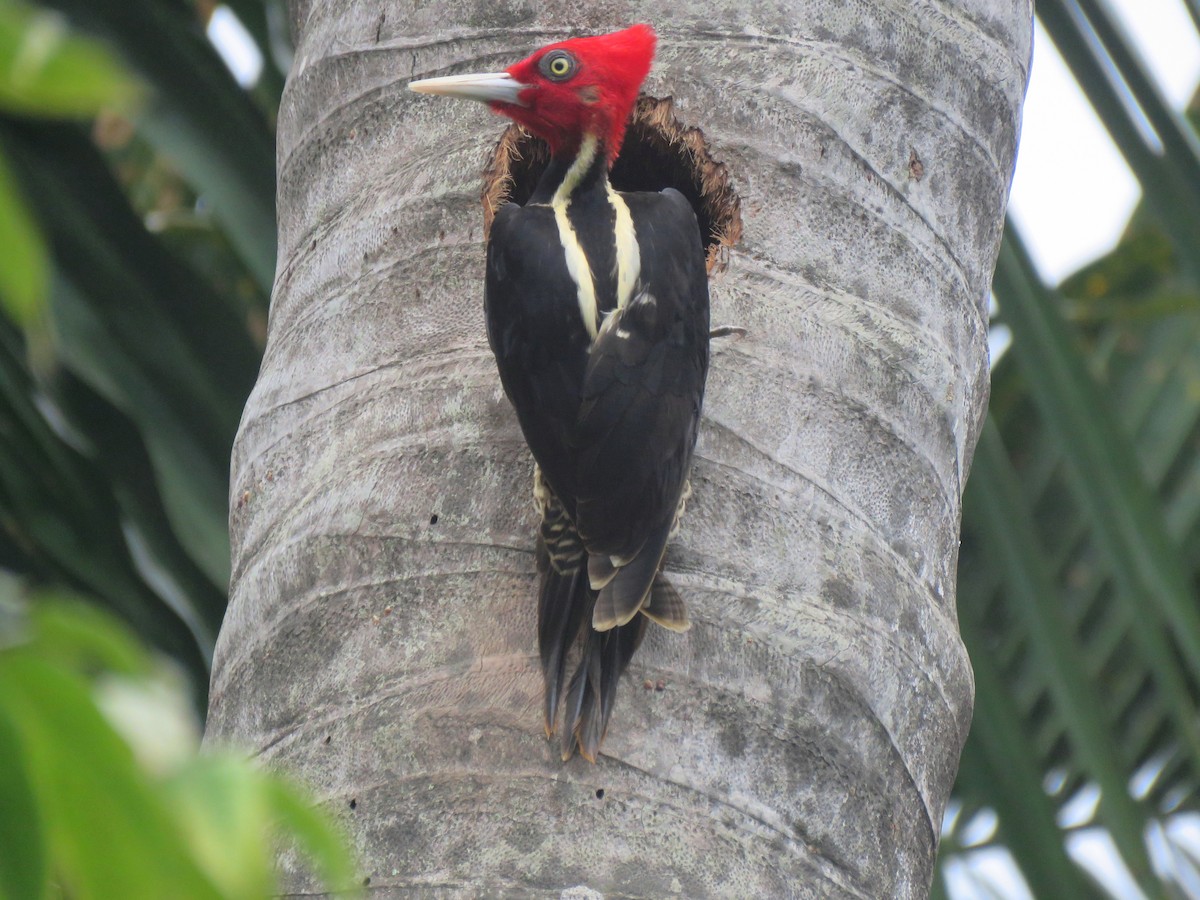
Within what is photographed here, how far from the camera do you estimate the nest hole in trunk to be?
6.26 ft

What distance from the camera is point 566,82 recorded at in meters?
1.98

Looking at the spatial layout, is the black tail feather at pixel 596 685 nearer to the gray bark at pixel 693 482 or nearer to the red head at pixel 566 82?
the gray bark at pixel 693 482

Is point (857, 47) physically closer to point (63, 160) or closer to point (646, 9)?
point (646, 9)

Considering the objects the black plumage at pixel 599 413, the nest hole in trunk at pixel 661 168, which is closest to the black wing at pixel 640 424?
the black plumage at pixel 599 413

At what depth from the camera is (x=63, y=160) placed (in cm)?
201

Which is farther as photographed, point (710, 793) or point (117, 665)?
point (710, 793)

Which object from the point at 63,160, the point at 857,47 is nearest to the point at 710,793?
the point at 857,47

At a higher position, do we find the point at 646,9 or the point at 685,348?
the point at 646,9

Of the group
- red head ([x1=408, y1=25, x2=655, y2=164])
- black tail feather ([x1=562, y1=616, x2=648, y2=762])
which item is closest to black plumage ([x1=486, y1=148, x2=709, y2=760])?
black tail feather ([x1=562, y1=616, x2=648, y2=762])

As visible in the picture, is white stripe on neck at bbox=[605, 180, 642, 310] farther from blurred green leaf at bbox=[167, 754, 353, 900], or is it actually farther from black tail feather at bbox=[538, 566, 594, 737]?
blurred green leaf at bbox=[167, 754, 353, 900]

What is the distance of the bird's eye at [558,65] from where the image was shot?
1.92 metres

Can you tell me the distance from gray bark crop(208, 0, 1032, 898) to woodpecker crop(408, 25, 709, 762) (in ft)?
0.14

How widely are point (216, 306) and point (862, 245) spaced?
89cm

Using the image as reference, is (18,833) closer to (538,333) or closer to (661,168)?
(538,333)
